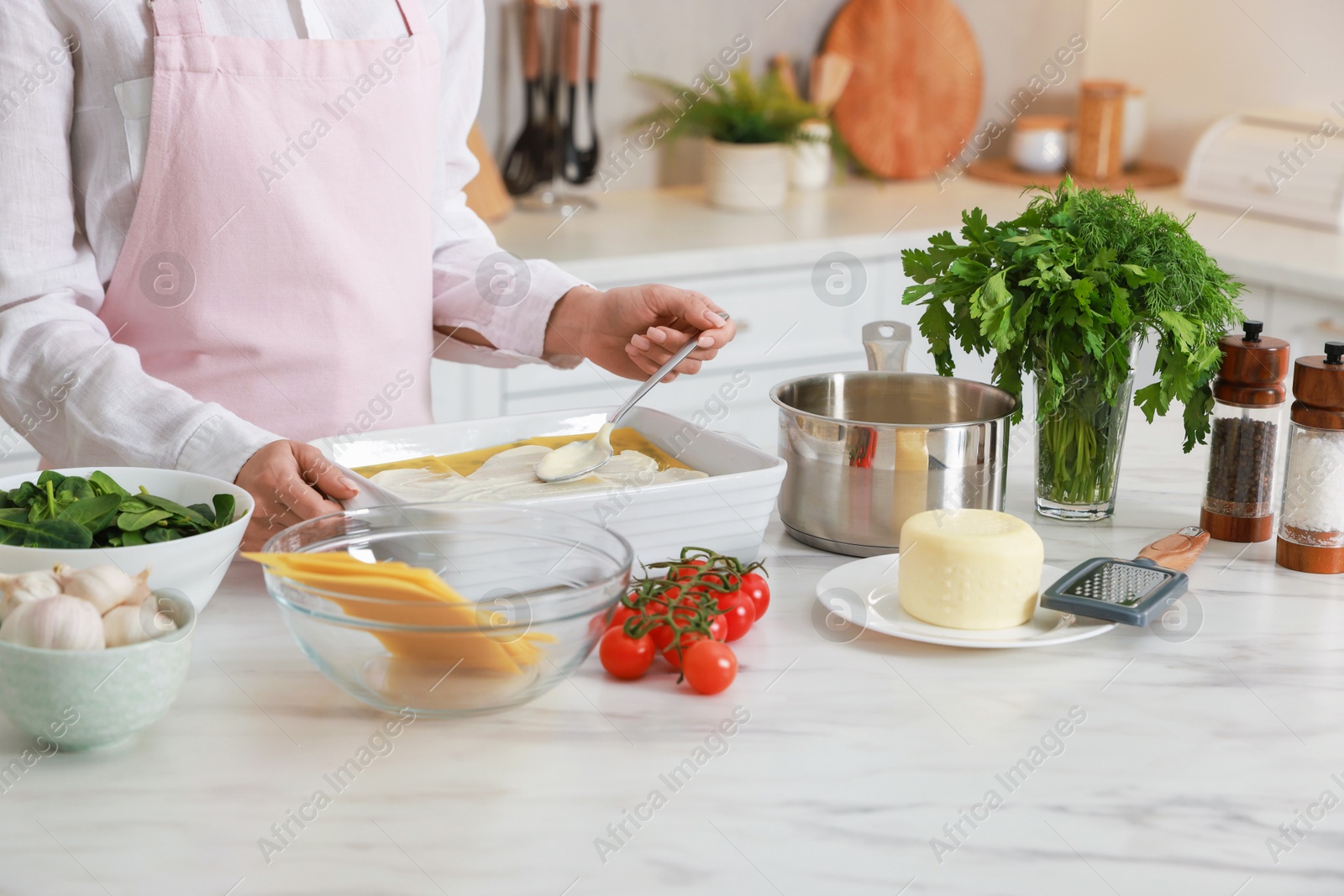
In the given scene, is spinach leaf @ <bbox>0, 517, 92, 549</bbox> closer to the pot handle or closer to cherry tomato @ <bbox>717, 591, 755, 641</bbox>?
cherry tomato @ <bbox>717, 591, 755, 641</bbox>

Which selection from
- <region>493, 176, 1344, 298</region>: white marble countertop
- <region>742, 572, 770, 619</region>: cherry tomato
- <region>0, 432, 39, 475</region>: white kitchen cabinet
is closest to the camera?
<region>742, 572, 770, 619</region>: cherry tomato

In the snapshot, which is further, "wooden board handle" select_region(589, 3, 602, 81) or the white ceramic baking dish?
"wooden board handle" select_region(589, 3, 602, 81)

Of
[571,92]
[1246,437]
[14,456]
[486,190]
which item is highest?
[571,92]

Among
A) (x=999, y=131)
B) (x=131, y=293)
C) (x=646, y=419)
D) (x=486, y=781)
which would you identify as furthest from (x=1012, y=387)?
(x=999, y=131)

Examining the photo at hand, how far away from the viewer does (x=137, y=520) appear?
2.67ft

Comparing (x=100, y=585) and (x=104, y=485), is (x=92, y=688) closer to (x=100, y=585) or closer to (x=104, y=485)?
(x=100, y=585)

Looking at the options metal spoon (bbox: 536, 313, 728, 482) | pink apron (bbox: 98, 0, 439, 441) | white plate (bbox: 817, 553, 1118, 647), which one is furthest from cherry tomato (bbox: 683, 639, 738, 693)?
pink apron (bbox: 98, 0, 439, 441)

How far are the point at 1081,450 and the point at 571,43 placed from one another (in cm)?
178

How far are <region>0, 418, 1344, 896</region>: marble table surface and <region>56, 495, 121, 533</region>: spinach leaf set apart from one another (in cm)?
11

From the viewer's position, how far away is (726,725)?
0.78m

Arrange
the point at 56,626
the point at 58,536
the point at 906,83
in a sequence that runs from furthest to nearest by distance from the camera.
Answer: the point at 906,83, the point at 58,536, the point at 56,626

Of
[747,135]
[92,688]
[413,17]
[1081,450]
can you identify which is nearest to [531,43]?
[747,135]

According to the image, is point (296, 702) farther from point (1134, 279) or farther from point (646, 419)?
point (1134, 279)

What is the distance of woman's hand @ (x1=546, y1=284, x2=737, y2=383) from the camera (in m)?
1.12
